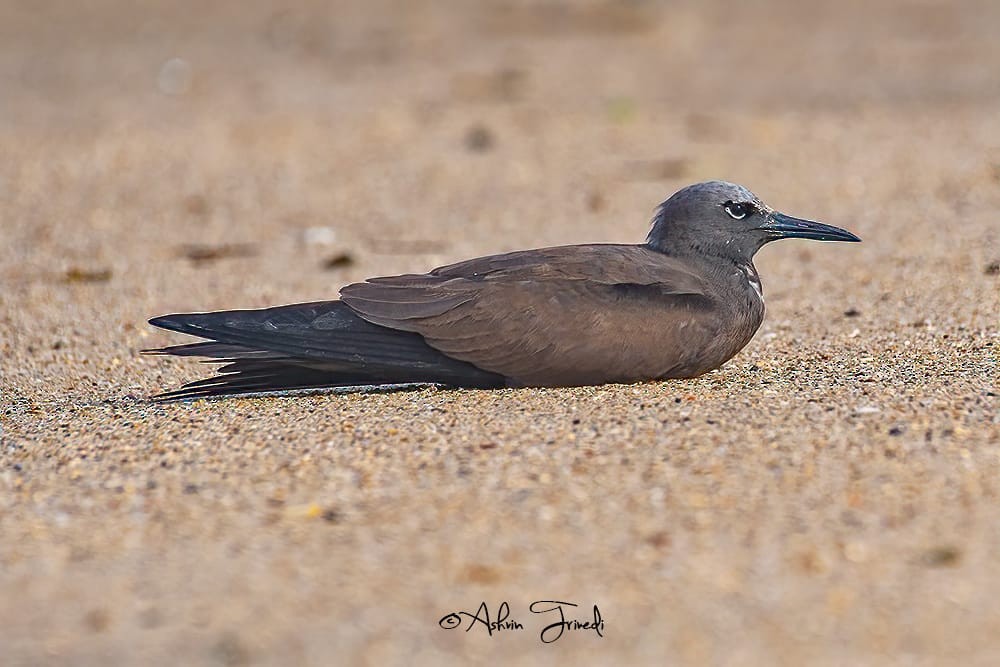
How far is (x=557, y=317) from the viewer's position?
5.01 metres

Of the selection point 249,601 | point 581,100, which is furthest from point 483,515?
point 581,100

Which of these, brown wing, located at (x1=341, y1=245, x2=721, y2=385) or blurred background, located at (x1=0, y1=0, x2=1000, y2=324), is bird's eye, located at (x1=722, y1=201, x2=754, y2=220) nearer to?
brown wing, located at (x1=341, y1=245, x2=721, y2=385)

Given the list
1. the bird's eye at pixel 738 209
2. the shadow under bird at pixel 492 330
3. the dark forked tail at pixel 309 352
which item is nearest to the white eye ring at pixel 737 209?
the bird's eye at pixel 738 209

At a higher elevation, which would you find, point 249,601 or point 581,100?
point 581,100

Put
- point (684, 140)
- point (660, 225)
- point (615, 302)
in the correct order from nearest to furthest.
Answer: point (615, 302), point (660, 225), point (684, 140)

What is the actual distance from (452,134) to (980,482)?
7027 millimetres

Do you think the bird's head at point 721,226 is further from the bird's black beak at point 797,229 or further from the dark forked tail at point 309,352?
the dark forked tail at point 309,352

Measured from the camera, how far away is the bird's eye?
554cm

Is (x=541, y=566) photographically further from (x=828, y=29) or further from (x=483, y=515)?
(x=828, y=29)

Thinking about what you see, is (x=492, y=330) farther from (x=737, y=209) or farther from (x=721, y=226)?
(x=737, y=209)

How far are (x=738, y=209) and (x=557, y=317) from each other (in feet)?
3.20

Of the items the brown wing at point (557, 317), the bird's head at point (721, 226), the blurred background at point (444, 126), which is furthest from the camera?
the blurred background at point (444, 126)

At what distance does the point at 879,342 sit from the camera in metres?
5.80

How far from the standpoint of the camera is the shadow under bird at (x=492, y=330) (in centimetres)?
500
